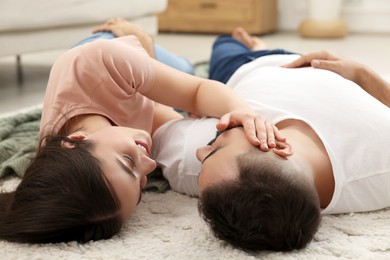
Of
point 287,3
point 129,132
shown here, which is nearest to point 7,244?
point 129,132

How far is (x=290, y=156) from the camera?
914 mm

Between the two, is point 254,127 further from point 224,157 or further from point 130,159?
→ point 130,159

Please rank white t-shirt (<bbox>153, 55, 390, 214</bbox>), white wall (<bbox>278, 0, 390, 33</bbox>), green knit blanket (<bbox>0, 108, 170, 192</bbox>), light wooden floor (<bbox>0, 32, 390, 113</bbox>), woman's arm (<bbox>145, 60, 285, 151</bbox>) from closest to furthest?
white t-shirt (<bbox>153, 55, 390, 214</bbox>) → woman's arm (<bbox>145, 60, 285, 151</bbox>) → green knit blanket (<bbox>0, 108, 170, 192</bbox>) → light wooden floor (<bbox>0, 32, 390, 113</bbox>) → white wall (<bbox>278, 0, 390, 33</bbox>)

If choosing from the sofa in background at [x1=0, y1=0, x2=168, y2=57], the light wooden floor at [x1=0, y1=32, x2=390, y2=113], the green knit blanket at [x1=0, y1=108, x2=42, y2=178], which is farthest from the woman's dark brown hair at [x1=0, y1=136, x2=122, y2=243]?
the sofa in background at [x1=0, y1=0, x2=168, y2=57]

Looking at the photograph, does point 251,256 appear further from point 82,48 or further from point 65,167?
point 82,48

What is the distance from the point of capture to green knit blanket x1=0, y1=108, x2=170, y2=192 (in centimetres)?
128

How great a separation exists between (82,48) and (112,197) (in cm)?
43

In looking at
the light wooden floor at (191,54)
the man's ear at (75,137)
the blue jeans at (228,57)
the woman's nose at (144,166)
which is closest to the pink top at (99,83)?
the man's ear at (75,137)

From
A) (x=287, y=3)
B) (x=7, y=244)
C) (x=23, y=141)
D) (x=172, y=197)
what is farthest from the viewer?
(x=287, y=3)

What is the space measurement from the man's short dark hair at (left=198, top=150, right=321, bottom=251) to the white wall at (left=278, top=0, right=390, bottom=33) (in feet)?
11.9

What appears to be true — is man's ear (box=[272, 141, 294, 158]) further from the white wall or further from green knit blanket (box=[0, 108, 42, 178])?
the white wall

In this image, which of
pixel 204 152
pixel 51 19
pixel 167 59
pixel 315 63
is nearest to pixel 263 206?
pixel 204 152

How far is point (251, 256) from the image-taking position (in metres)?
0.85

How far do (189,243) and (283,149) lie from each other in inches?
8.0
